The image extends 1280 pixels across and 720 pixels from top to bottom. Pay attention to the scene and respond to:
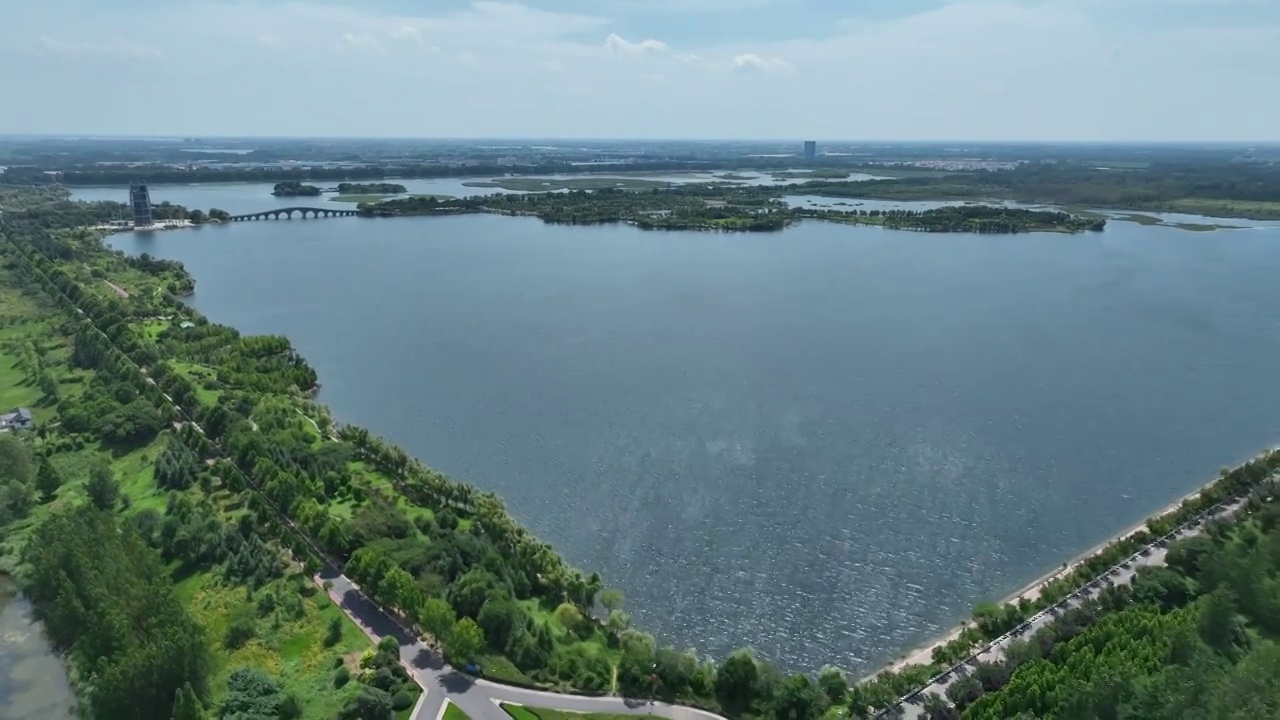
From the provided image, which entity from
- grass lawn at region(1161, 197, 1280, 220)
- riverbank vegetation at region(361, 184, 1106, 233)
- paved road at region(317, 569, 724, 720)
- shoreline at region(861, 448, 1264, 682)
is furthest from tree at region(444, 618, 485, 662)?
grass lawn at region(1161, 197, 1280, 220)

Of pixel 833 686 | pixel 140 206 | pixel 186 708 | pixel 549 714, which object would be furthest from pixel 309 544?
pixel 140 206

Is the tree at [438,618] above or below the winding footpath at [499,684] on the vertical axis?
above

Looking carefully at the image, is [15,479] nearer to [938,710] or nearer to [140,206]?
[938,710]

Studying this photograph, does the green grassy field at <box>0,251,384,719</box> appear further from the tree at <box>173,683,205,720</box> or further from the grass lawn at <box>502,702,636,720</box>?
the grass lawn at <box>502,702,636,720</box>

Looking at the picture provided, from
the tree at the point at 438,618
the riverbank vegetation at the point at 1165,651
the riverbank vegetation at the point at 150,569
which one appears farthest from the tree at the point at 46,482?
the riverbank vegetation at the point at 1165,651

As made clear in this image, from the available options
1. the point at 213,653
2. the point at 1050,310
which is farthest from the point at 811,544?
the point at 1050,310

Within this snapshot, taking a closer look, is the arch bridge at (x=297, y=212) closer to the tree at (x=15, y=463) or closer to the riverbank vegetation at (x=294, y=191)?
the riverbank vegetation at (x=294, y=191)

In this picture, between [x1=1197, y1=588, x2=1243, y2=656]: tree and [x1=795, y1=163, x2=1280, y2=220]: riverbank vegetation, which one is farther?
[x1=795, y1=163, x2=1280, y2=220]: riverbank vegetation
